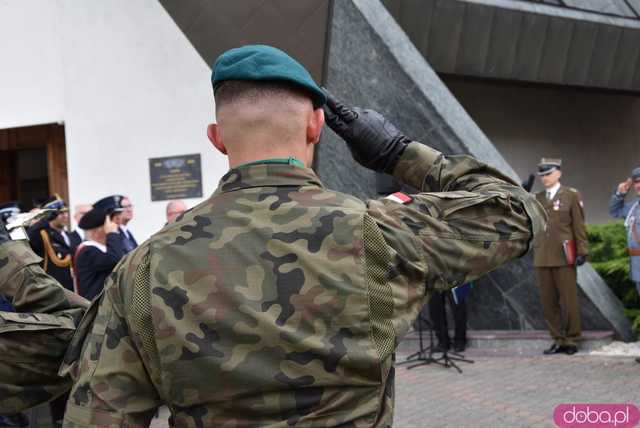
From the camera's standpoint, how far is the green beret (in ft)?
5.01

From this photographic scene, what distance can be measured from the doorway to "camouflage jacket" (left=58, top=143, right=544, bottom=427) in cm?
1101

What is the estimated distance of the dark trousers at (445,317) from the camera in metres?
7.34

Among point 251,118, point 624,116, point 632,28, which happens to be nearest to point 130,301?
point 251,118

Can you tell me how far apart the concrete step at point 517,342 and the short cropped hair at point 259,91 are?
20.6 ft

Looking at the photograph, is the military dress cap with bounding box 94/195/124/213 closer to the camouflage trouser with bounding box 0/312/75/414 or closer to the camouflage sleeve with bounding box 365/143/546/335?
the camouflage trouser with bounding box 0/312/75/414

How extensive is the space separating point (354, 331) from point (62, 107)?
10149mm

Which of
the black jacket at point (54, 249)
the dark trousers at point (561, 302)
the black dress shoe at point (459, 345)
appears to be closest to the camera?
the black jacket at point (54, 249)

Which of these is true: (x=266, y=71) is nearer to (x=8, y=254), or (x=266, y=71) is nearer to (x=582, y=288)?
(x=8, y=254)

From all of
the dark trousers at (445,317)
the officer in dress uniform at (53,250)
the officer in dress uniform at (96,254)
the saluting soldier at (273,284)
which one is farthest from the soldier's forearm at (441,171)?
the officer in dress uniform at (53,250)

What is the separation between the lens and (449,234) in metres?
1.55

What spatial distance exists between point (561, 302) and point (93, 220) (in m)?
4.80

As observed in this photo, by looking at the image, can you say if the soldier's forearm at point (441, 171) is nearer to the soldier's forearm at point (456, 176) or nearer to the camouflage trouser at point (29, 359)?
the soldier's forearm at point (456, 176)

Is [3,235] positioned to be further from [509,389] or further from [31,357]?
[509,389]

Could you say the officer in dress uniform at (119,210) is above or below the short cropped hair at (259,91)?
below
